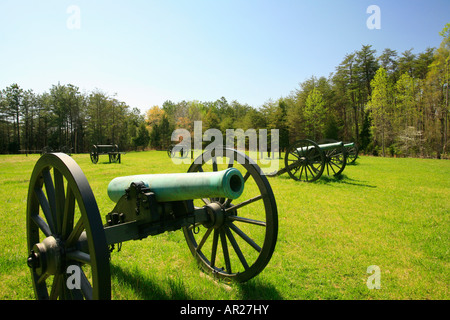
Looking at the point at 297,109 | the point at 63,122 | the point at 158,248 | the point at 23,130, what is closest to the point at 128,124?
the point at 63,122

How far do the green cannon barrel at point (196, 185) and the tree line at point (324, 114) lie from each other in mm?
30022

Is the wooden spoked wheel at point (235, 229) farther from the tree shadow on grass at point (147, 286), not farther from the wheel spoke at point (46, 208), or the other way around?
the wheel spoke at point (46, 208)

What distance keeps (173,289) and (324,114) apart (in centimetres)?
3926

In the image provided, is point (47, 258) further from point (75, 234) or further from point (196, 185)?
point (196, 185)

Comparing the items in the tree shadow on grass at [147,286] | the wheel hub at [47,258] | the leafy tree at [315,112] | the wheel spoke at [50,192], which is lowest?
Answer: the tree shadow on grass at [147,286]

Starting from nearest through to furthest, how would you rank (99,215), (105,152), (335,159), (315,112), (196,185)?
(99,215), (196,185), (335,159), (105,152), (315,112)

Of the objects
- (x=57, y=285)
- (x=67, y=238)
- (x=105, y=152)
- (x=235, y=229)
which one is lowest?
(x=57, y=285)

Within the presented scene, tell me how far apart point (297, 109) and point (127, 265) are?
3879cm

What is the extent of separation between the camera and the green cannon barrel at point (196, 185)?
1.86 meters

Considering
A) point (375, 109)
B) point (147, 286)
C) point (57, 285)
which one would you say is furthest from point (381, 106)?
point (57, 285)

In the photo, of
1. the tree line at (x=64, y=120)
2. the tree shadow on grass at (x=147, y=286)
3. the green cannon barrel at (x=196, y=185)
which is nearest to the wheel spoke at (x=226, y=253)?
the tree shadow on grass at (x=147, y=286)

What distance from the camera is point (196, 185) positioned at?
199 centimetres

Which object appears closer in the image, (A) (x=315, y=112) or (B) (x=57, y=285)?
(B) (x=57, y=285)
